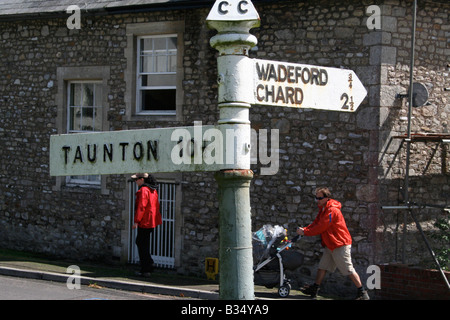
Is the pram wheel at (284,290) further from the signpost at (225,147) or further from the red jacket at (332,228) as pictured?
the signpost at (225,147)

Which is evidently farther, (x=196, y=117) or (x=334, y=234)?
(x=196, y=117)

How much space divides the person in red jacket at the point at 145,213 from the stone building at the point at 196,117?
2.91 feet

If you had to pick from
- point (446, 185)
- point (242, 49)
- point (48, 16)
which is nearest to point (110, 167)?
point (242, 49)

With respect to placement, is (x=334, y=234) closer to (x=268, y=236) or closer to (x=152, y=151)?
(x=268, y=236)

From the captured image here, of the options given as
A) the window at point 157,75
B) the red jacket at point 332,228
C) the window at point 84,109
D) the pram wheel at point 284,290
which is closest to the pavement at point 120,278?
the pram wheel at point 284,290

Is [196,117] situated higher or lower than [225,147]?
higher

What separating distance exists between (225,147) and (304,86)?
2.24ft


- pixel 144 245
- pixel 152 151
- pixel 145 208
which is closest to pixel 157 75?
pixel 145 208

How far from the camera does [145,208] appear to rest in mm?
11266

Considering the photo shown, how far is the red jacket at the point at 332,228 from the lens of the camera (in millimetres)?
9680

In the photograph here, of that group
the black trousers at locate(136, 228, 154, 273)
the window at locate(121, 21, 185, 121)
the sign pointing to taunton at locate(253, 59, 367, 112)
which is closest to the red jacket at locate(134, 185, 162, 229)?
→ the black trousers at locate(136, 228, 154, 273)

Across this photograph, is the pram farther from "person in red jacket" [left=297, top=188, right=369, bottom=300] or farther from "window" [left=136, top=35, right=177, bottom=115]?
"window" [left=136, top=35, right=177, bottom=115]

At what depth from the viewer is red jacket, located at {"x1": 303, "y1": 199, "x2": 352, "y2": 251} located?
9680 millimetres

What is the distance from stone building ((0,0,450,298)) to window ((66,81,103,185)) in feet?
0.10
